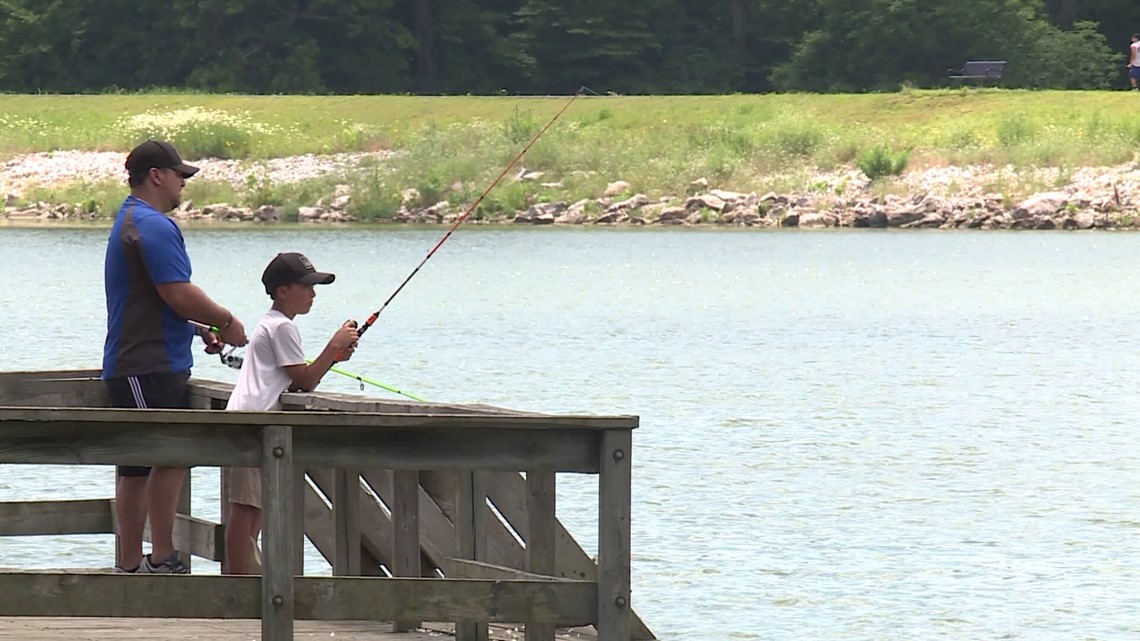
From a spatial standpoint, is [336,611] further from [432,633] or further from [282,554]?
[432,633]

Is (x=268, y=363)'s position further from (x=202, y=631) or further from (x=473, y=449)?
(x=473, y=449)

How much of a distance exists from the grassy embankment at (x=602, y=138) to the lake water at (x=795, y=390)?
690 centimetres

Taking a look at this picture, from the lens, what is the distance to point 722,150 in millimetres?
52375

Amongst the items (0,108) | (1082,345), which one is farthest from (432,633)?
(0,108)

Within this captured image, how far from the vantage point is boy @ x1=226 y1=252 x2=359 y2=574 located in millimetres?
7965

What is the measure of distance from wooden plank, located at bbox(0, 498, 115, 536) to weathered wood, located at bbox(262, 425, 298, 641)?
7.98 ft

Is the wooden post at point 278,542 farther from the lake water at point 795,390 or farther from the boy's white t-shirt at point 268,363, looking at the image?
the lake water at point 795,390

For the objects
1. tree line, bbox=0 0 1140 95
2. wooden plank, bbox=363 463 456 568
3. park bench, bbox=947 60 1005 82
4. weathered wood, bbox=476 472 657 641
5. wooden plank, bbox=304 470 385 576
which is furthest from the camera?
tree line, bbox=0 0 1140 95

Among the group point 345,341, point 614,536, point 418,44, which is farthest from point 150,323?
point 418,44

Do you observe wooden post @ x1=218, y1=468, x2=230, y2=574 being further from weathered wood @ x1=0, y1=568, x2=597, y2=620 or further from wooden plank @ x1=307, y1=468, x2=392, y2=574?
weathered wood @ x1=0, y1=568, x2=597, y2=620

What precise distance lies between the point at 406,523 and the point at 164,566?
84 centimetres

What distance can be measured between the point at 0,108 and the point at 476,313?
35.5 m

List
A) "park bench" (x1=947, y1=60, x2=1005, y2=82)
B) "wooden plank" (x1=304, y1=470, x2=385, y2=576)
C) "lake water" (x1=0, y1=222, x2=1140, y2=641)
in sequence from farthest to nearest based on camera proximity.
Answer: "park bench" (x1=947, y1=60, x2=1005, y2=82) < "lake water" (x1=0, y1=222, x2=1140, y2=641) < "wooden plank" (x1=304, y1=470, x2=385, y2=576)

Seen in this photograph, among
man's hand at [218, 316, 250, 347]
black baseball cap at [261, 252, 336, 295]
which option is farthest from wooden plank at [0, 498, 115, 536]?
black baseball cap at [261, 252, 336, 295]
